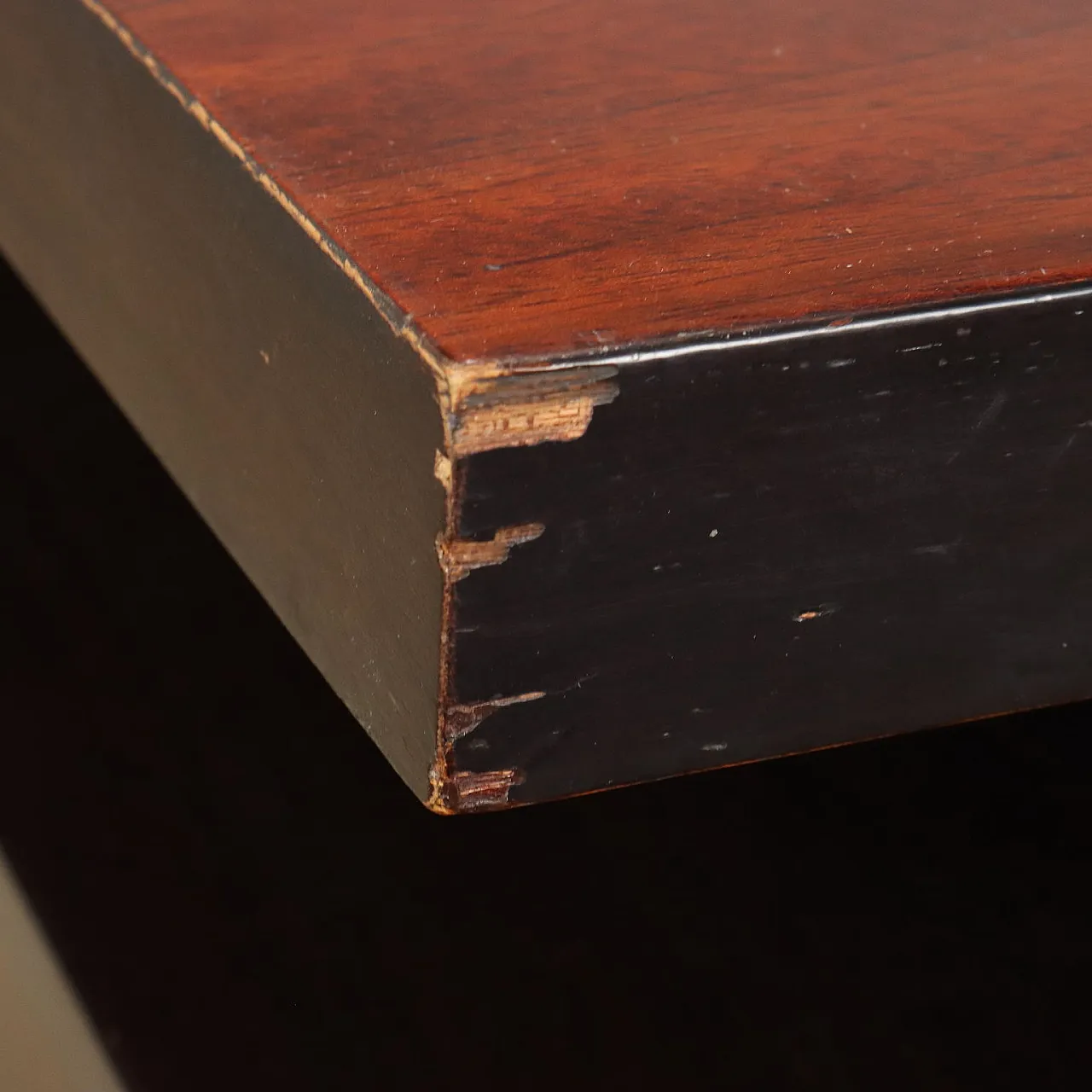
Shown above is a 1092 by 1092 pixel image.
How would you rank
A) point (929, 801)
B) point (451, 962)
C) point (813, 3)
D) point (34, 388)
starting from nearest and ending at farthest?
1. point (813, 3)
2. point (451, 962)
3. point (929, 801)
4. point (34, 388)

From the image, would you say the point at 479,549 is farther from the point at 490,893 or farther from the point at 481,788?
the point at 490,893

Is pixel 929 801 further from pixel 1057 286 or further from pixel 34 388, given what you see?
pixel 34 388

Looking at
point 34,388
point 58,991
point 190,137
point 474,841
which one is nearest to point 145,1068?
point 58,991

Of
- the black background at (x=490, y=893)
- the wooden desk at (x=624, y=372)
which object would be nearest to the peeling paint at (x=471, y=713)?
the wooden desk at (x=624, y=372)

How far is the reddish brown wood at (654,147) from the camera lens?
0.32m

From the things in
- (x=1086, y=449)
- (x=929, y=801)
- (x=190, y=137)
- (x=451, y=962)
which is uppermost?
(x=190, y=137)

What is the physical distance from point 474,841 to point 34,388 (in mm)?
519

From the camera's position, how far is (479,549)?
307mm

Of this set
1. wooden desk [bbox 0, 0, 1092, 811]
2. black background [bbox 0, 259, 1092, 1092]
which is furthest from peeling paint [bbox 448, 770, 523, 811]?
black background [bbox 0, 259, 1092, 1092]

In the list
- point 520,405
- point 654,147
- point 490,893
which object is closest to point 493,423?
point 520,405

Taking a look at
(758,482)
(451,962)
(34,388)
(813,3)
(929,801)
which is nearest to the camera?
(758,482)

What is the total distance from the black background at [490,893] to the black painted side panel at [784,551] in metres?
0.26

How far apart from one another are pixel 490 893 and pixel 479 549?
39cm

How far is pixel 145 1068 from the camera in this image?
22.1 inches
